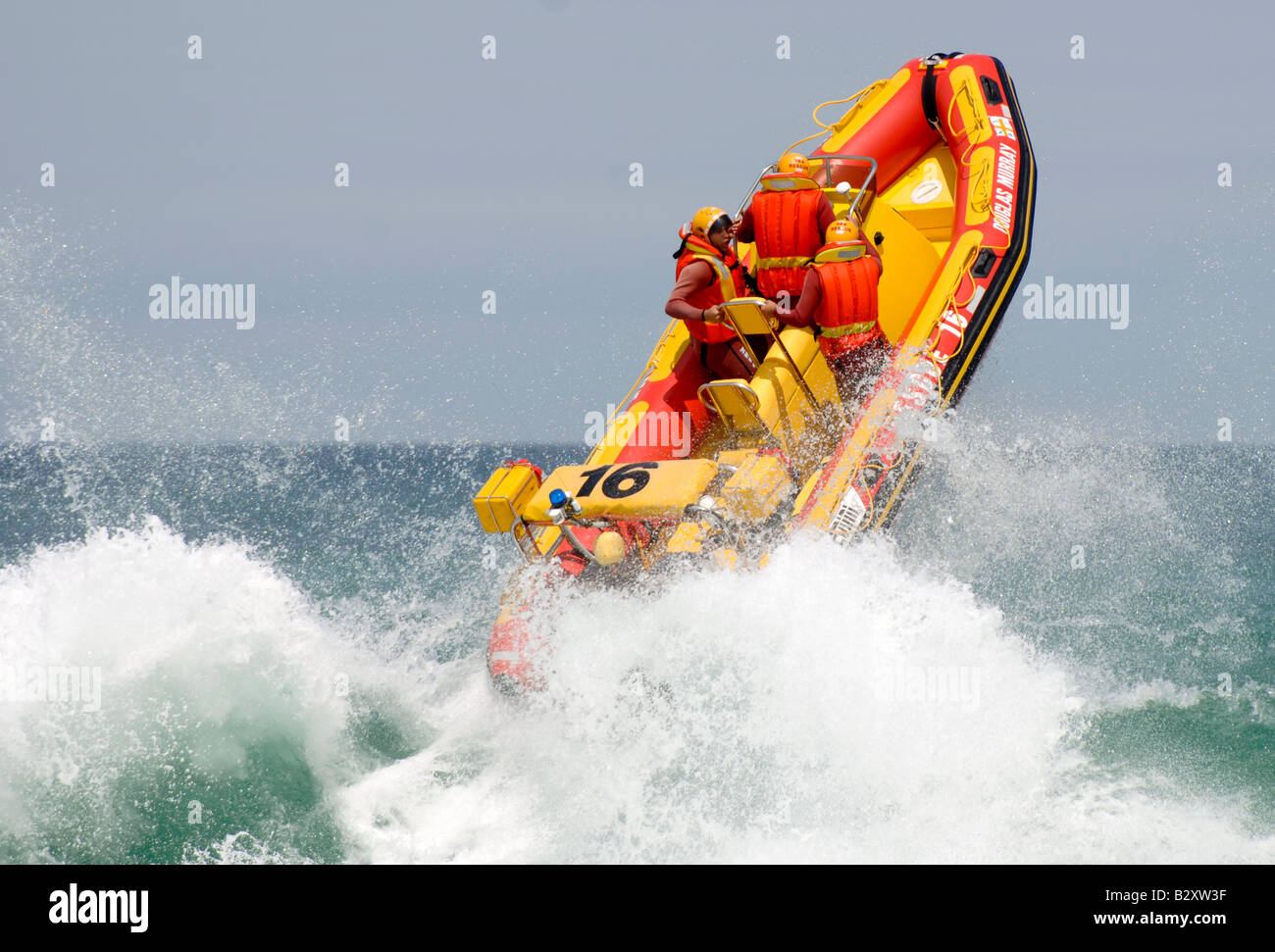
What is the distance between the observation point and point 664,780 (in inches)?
178

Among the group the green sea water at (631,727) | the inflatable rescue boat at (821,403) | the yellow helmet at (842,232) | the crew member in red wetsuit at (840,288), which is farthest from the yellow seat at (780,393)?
the green sea water at (631,727)

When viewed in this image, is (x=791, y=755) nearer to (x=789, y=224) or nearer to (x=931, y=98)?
(x=789, y=224)

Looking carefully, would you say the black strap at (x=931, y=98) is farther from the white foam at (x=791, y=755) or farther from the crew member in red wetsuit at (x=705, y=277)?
the white foam at (x=791, y=755)

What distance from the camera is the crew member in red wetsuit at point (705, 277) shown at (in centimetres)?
627

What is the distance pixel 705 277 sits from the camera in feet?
20.7

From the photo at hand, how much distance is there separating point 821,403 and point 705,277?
991 mm

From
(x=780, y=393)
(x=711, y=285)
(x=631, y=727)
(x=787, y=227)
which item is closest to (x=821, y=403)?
(x=780, y=393)

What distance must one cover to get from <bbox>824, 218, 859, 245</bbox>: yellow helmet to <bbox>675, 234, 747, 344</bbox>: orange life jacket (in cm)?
61

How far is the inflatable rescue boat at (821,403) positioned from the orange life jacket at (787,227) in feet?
A: 1.07

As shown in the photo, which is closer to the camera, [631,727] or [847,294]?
[631,727]

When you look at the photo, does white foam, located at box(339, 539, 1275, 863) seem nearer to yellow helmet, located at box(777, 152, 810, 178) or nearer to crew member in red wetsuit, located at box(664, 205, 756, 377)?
crew member in red wetsuit, located at box(664, 205, 756, 377)

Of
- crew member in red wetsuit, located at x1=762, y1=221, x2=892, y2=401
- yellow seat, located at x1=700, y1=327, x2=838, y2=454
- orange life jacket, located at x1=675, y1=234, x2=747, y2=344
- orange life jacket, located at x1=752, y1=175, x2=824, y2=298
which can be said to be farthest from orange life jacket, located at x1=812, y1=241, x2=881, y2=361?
orange life jacket, located at x1=675, y1=234, x2=747, y2=344
